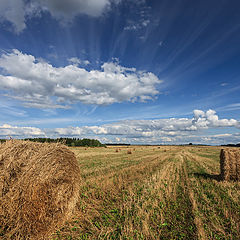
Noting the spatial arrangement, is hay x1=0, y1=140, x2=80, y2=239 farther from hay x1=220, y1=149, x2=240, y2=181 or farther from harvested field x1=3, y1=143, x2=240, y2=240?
hay x1=220, y1=149, x2=240, y2=181

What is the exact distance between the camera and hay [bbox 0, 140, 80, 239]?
15.1 feet

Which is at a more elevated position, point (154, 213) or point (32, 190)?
point (32, 190)

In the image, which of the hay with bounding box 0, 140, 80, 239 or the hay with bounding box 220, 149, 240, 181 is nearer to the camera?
the hay with bounding box 0, 140, 80, 239

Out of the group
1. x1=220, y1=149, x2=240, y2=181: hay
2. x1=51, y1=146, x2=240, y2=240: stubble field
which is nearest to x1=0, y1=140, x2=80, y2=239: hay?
x1=51, y1=146, x2=240, y2=240: stubble field

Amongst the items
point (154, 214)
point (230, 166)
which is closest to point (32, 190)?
point (154, 214)

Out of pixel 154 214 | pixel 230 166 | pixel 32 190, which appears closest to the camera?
pixel 32 190

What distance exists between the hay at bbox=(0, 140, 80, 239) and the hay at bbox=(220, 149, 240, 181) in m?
9.46

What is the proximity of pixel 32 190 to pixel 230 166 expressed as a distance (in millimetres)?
11292

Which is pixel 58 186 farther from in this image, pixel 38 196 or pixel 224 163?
pixel 224 163

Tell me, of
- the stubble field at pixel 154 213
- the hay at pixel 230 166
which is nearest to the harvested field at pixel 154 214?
the stubble field at pixel 154 213

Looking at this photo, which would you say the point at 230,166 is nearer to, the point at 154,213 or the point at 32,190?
the point at 154,213

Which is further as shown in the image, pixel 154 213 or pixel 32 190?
pixel 154 213

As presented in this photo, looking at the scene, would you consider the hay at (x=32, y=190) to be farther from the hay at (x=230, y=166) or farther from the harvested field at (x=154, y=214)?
the hay at (x=230, y=166)

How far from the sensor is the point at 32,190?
15.9 feet
